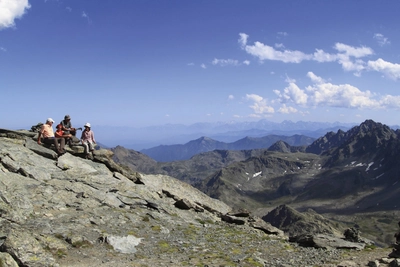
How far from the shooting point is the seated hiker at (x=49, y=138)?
3466 cm

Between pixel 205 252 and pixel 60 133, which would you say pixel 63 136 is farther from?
pixel 205 252

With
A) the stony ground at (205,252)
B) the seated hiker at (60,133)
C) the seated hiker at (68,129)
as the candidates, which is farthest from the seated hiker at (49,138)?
the stony ground at (205,252)

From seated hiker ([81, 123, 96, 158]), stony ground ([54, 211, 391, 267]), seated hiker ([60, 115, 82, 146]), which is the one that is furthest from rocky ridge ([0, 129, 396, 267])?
seated hiker ([60, 115, 82, 146])

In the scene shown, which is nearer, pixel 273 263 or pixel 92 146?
pixel 273 263

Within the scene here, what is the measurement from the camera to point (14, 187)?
24.2 meters

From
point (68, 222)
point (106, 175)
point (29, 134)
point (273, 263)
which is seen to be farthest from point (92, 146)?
point (273, 263)

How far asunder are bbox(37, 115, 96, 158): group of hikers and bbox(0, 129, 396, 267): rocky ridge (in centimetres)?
114

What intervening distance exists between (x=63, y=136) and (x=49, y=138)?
1475 mm

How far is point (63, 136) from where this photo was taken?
35938 mm

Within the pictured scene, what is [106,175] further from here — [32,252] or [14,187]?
[32,252]

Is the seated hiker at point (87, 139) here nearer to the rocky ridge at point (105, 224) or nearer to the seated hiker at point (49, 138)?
the rocky ridge at point (105, 224)

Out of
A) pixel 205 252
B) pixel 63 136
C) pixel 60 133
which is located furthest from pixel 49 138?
pixel 205 252

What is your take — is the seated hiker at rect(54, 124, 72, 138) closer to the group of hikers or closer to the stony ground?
the group of hikers

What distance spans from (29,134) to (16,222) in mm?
21344
